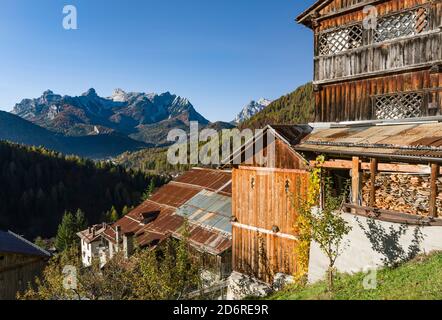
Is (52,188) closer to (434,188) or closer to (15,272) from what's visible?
(15,272)

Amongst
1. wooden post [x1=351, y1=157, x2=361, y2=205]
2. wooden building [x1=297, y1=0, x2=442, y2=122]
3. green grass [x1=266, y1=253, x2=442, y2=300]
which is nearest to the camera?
green grass [x1=266, y1=253, x2=442, y2=300]

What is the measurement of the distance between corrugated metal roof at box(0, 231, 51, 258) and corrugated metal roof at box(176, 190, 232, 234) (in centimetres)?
1463

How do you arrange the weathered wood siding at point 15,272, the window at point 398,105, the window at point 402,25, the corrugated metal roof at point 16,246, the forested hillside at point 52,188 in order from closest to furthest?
the window at point 402,25 < the window at point 398,105 < the weathered wood siding at point 15,272 < the corrugated metal roof at point 16,246 < the forested hillside at point 52,188

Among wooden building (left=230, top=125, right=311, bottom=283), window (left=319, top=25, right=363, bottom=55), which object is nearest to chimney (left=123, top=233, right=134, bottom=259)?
wooden building (left=230, top=125, right=311, bottom=283)

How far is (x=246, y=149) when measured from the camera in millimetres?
18359

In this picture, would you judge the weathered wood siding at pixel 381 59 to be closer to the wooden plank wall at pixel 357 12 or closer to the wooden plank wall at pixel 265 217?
the wooden plank wall at pixel 357 12

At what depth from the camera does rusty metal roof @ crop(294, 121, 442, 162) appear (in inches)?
438

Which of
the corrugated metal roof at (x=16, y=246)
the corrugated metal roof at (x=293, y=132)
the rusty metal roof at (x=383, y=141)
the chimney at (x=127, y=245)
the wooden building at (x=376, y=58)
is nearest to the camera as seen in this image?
the rusty metal roof at (x=383, y=141)

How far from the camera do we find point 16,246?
32.7m

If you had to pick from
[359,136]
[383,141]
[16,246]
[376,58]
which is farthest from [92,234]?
[383,141]

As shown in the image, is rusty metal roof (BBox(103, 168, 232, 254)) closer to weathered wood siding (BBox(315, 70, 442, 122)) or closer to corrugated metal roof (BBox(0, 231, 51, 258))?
corrugated metal roof (BBox(0, 231, 51, 258))

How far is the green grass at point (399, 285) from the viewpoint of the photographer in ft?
30.5

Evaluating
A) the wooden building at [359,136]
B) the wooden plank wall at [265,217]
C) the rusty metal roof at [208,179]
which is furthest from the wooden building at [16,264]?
the wooden building at [359,136]

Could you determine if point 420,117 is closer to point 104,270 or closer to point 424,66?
point 424,66
